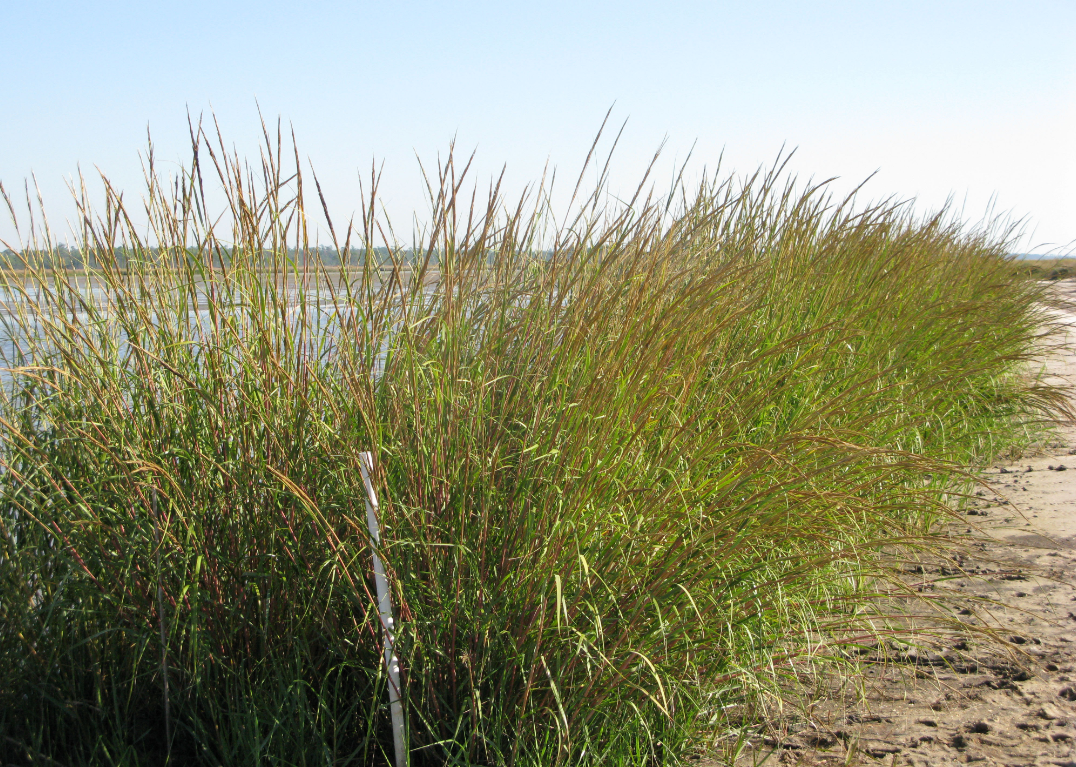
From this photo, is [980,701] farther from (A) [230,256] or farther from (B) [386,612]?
(A) [230,256]

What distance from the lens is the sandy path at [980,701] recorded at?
6.68 feet

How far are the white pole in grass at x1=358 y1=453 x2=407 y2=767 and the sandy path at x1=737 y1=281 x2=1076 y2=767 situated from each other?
0.89 meters

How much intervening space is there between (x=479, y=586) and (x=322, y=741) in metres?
0.47

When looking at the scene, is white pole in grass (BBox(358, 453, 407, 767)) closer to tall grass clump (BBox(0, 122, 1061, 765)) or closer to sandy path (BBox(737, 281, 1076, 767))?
tall grass clump (BBox(0, 122, 1061, 765))

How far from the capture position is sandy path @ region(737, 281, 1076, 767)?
2035mm

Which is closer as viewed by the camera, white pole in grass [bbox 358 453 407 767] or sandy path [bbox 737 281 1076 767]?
white pole in grass [bbox 358 453 407 767]

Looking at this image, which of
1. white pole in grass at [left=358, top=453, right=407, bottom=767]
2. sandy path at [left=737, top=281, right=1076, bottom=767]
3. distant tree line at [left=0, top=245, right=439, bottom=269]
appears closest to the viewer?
white pole in grass at [left=358, top=453, right=407, bottom=767]

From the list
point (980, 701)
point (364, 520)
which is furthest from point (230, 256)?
point (980, 701)

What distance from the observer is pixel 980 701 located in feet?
7.57

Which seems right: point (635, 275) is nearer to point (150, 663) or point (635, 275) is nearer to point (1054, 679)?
point (150, 663)

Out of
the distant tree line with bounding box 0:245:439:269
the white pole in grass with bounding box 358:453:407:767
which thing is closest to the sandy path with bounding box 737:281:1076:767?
the white pole in grass with bounding box 358:453:407:767

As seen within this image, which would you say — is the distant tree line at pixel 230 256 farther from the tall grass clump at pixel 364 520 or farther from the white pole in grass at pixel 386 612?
the white pole in grass at pixel 386 612

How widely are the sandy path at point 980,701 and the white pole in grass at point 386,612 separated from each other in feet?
Answer: 2.91

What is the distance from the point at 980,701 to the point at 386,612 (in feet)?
5.91
